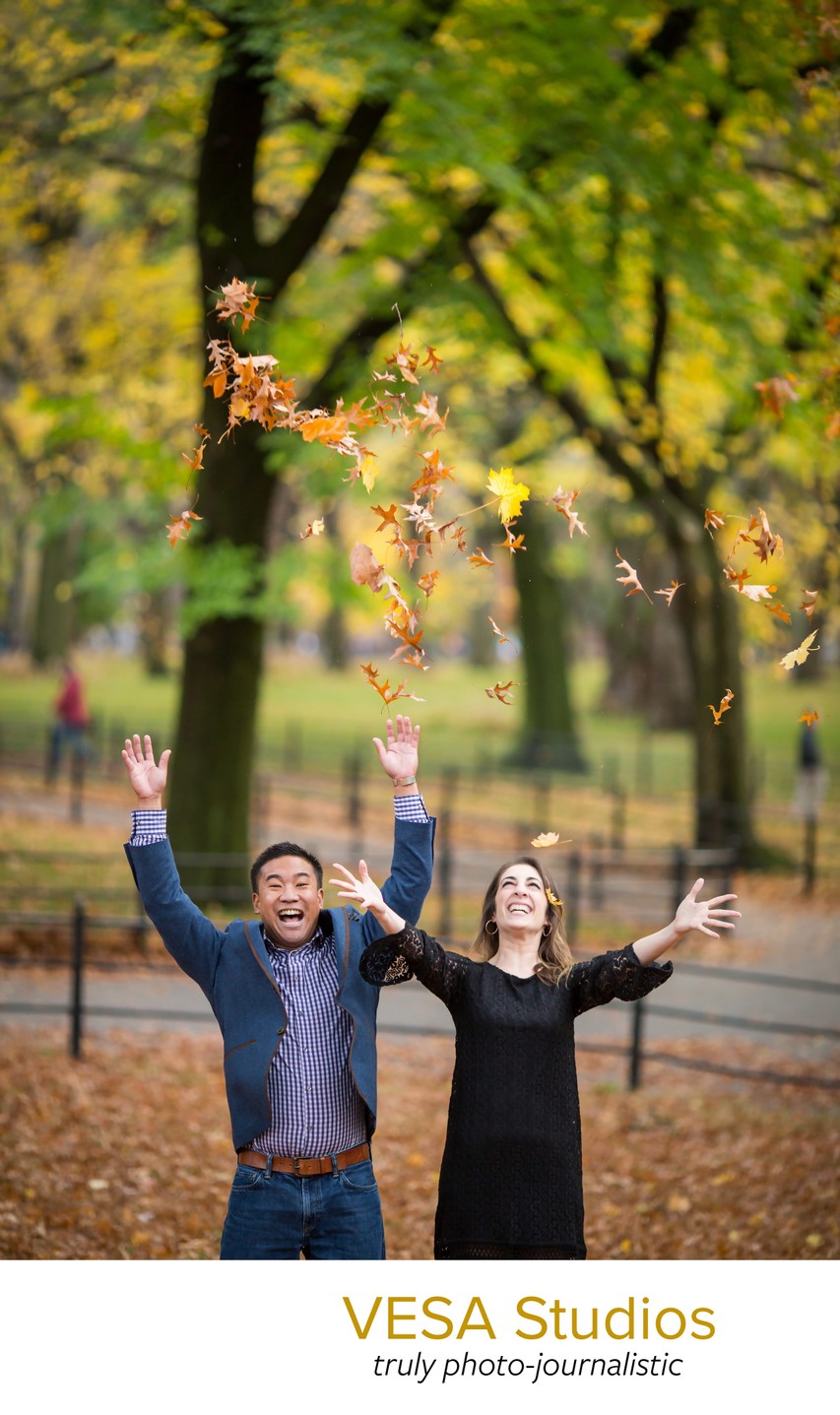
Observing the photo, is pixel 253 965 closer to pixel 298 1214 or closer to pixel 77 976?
pixel 298 1214

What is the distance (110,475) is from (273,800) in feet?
19.2

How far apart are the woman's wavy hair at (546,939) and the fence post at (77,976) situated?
167 inches

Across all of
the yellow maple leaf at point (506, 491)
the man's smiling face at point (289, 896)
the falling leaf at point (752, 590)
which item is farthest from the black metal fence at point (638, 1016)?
the man's smiling face at point (289, 896)

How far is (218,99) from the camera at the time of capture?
9.66m

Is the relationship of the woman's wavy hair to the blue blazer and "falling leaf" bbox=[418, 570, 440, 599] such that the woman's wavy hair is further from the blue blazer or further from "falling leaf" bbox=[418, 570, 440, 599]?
"falling leaf" bbox=[418, 570, 440, 599]

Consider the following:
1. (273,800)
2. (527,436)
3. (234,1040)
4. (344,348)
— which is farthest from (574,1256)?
(527,436)

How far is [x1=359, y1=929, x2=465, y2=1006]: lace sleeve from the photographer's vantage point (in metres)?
3.75

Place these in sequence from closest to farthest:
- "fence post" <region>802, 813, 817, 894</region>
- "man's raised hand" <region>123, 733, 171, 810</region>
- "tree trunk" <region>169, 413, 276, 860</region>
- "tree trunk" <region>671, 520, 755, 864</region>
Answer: "man's raised hand" <region>123, 733, 171, 810</region>
"tree trunk" <region>169, 413, 276, 860</region>
"fence post" <region>802, 813, 817, 894</region>
"tree trunk" <region>671, 520, 755, 864</region>

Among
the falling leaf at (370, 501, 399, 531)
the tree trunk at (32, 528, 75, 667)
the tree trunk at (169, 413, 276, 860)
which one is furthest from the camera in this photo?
the tree trunk at (32, 528, 75, 667)

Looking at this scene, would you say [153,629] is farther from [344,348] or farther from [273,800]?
[344,348]

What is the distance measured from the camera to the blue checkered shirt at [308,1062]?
3.82 meters

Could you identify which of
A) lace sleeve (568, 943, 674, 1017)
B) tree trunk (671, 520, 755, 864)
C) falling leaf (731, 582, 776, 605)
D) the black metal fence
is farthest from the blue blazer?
tree trunk (671, 520, 755, 864)

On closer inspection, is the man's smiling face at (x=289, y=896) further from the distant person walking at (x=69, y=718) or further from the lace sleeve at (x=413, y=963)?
the distant person walking at (x=69, y=718)
